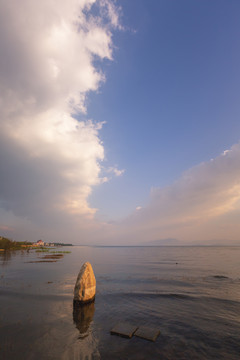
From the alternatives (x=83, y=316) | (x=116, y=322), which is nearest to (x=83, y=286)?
(x=83, y=316)

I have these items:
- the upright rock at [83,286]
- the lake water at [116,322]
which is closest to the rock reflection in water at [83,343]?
the lake water at [116,322]

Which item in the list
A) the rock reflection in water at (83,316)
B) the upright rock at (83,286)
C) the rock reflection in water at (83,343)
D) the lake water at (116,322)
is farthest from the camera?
the upright rock at (83,286)

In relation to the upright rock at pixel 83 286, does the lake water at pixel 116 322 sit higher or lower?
lower

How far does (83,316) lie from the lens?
11.1m

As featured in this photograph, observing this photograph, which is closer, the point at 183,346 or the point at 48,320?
the point at 183,346

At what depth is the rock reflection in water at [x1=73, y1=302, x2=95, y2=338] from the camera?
932cm

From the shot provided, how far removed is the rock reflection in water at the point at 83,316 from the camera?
9320 mm

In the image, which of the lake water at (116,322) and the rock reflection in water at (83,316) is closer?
the lake water at (116,322)

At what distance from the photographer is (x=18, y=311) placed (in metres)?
11.8

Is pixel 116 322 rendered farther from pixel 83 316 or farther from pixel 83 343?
pixel 83 343

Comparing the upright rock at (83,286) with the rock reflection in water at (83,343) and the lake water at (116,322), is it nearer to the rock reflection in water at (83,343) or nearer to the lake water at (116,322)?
the lake water at (116,322)

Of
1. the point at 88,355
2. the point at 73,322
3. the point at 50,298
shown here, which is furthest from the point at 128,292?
the point at 88,355

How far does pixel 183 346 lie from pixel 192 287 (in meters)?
13.3

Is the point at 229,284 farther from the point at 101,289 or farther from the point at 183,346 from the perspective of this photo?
the point at 183,346
